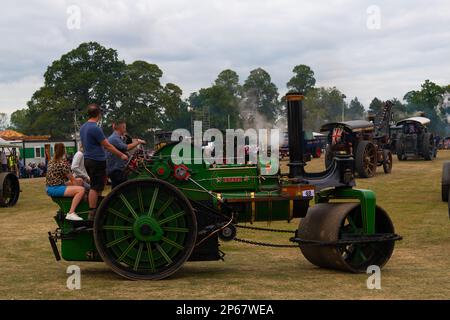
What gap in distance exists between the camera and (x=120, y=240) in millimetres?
7781

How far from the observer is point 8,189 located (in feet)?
63.9

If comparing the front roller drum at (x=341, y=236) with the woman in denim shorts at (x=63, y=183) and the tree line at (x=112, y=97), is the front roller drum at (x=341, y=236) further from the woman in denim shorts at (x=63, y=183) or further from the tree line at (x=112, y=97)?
the tree line at (x=112, y=97)

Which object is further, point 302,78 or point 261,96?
point 261,96

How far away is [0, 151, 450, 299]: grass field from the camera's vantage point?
6.94m

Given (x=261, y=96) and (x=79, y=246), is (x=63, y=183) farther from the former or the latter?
(x=261, y=96)

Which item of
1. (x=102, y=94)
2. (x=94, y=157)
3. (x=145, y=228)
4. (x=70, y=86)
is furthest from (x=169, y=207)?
(x=70, y=86)

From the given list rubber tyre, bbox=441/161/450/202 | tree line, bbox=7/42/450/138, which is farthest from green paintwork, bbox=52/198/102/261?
tree line, bbox=7/42/450/138

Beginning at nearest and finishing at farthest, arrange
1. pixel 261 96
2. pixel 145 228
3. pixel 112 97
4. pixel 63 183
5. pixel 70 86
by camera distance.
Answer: pixel 145 228, pixel 63 183, pixel 261 96, pixel 112 97, pixel 70 86

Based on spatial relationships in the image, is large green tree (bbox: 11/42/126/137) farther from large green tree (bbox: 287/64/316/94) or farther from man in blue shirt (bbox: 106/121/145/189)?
man in blue shirt (bbox: 106/121/145/189)

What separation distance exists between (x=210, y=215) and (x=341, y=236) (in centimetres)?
155

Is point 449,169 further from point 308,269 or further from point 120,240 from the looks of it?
point 120,240

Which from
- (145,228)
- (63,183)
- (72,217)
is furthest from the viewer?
A: (63,183)

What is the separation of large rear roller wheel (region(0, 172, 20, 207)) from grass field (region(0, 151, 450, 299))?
5397 mm

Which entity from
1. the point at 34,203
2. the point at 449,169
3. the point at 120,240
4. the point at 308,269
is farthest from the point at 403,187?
the point at 120,240
